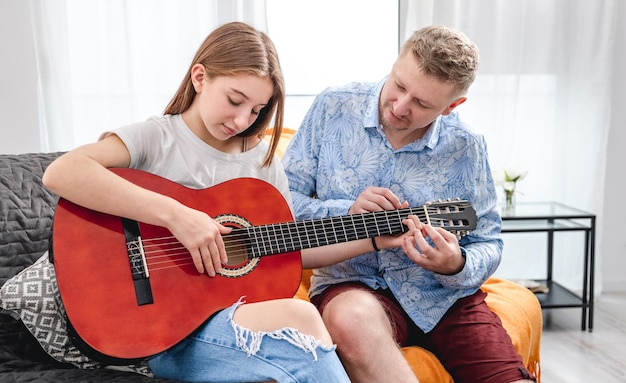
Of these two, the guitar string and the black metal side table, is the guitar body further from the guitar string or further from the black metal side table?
the black metal side table

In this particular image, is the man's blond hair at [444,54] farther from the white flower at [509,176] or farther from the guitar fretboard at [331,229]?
the white flower at [509,176]

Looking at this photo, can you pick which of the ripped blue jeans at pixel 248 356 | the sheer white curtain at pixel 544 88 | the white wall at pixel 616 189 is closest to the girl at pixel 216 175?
the ripped blue jeans at pixel 248 356

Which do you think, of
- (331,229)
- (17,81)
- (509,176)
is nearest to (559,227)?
(509,176)

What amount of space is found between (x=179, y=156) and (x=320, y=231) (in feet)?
1.12

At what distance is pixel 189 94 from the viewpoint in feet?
5.03

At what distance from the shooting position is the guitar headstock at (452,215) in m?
1.55

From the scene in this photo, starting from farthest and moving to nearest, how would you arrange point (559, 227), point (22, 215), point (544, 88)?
point (544, 88) → point (559, 227) → point (22, 215)

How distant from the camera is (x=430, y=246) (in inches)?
59.9

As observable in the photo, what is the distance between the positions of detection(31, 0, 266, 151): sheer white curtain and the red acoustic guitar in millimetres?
1697

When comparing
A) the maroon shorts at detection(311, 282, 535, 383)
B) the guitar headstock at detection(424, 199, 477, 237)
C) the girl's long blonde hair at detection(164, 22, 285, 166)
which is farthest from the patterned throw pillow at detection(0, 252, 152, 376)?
the guitar headstock at detection(424, 199, 477, 237)

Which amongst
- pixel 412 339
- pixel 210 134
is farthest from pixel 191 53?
pixel 412 339

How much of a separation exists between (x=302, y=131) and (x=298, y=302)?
2.07 ft

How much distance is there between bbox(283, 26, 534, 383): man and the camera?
1.54m

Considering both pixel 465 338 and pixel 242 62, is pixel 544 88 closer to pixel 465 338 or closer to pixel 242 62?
pixel 465 338
